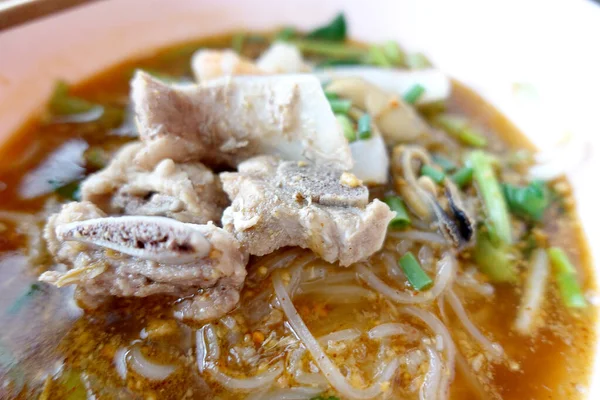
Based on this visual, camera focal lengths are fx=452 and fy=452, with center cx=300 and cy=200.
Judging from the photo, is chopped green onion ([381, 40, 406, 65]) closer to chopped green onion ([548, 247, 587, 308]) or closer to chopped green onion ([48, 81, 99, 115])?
chopped green onion ([548, 247, 587, 308])

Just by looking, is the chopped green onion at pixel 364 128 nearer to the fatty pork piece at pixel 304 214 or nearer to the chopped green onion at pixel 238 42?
the fatty pork piece at pixel 304 214

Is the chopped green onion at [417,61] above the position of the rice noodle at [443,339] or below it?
above

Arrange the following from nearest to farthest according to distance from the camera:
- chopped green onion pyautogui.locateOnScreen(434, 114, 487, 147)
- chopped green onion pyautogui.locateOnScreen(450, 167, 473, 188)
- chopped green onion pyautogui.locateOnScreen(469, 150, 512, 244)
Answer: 1. chopped green onion pyautogui.locateOnScreen(469, 150, 512, 244)
2. chopped green onion pyautogui.locateOnScreen(450, 167, 473, 188)
3. chopped green onion pyautogui.locateOnScreen(434, 114, 487, 147)

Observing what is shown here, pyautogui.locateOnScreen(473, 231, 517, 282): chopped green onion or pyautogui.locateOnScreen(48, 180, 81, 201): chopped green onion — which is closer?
pyautogui.locateOnScreen(473, 231, 517, 282): chopped green onion

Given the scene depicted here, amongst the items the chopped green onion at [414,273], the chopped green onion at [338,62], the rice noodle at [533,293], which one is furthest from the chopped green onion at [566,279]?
the chopped green onion at [338,62]

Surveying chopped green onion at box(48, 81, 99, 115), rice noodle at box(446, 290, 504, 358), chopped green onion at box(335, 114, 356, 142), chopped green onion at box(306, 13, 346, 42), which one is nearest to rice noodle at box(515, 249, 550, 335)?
rice noodle at box(446, 290, 504, 358)

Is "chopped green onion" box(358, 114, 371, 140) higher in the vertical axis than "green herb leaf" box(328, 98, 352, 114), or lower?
lower

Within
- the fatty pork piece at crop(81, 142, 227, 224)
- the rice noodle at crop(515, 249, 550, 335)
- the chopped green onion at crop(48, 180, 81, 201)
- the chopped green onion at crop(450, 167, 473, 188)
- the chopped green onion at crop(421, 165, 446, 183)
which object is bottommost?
the rice noodle at crop(515, 249, 550, 335)
